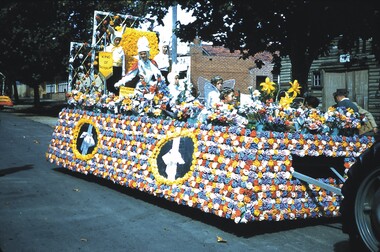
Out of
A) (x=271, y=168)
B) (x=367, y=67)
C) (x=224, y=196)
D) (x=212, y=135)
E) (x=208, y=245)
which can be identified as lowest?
(x=208, y=245)

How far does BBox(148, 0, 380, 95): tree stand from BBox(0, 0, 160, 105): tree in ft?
40.9

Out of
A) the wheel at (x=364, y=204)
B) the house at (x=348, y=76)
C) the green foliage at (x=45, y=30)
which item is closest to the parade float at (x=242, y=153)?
the wheel at (x=364, y=204)

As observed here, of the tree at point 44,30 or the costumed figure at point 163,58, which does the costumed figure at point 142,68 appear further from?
the tree at point 44,30

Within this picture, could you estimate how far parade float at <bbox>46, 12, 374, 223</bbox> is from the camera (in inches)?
200

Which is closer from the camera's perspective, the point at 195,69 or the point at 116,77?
the point at 116,77

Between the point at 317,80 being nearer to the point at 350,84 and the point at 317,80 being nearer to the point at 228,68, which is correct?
the point at 350,84

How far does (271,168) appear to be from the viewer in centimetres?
514

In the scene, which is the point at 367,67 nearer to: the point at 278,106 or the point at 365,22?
the point at 365,22

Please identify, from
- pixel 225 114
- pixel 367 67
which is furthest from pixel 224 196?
pixel 367 67

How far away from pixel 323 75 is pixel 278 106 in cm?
2140

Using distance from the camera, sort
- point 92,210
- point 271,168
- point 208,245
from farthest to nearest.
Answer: point 92,210 < point 271,168 < point 208,245

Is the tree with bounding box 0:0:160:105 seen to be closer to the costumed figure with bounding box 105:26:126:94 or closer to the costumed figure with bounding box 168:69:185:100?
the costumed figure with bounding box 105:26:126:94

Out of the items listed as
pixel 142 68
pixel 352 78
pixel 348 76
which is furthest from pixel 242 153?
pixel 348 76

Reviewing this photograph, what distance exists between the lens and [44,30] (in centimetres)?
2722
